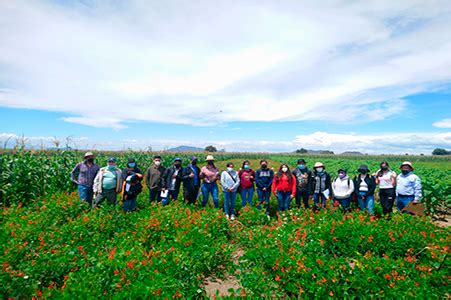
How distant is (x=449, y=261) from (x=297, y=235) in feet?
8.95

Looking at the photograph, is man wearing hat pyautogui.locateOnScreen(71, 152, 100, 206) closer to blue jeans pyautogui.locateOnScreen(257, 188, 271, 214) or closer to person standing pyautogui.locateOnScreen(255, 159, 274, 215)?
person standing pyautogui.locateOnScreen(255, 159, 274, 215)

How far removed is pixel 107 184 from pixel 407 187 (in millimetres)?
9689

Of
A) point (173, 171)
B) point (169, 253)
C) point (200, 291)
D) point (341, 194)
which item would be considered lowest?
point (200, 291)

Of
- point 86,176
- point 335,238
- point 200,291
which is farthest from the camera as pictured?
point 86,176

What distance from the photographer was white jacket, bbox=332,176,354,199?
8.78 metres

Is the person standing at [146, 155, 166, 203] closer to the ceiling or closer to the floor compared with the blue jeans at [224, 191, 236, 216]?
closer to the ceiling

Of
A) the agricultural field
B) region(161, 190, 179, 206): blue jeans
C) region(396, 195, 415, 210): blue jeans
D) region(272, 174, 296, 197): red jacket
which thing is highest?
region(272, 174, 296, 197): red jacket

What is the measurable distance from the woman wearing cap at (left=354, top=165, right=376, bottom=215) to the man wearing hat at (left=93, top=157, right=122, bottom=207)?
8209mm

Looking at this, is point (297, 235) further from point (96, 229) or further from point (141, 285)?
point (96, 229)

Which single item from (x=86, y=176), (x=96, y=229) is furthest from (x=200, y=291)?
(x=86, y=176)

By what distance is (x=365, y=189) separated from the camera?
8820 millimetres

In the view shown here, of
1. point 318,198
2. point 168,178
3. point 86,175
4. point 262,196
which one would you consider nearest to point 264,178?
point 262,196

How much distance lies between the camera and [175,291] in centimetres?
372

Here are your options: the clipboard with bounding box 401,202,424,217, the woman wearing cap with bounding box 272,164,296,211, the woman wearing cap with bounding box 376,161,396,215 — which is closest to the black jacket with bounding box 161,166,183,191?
the woman wearing cap with bounding box 272,164,296,211
